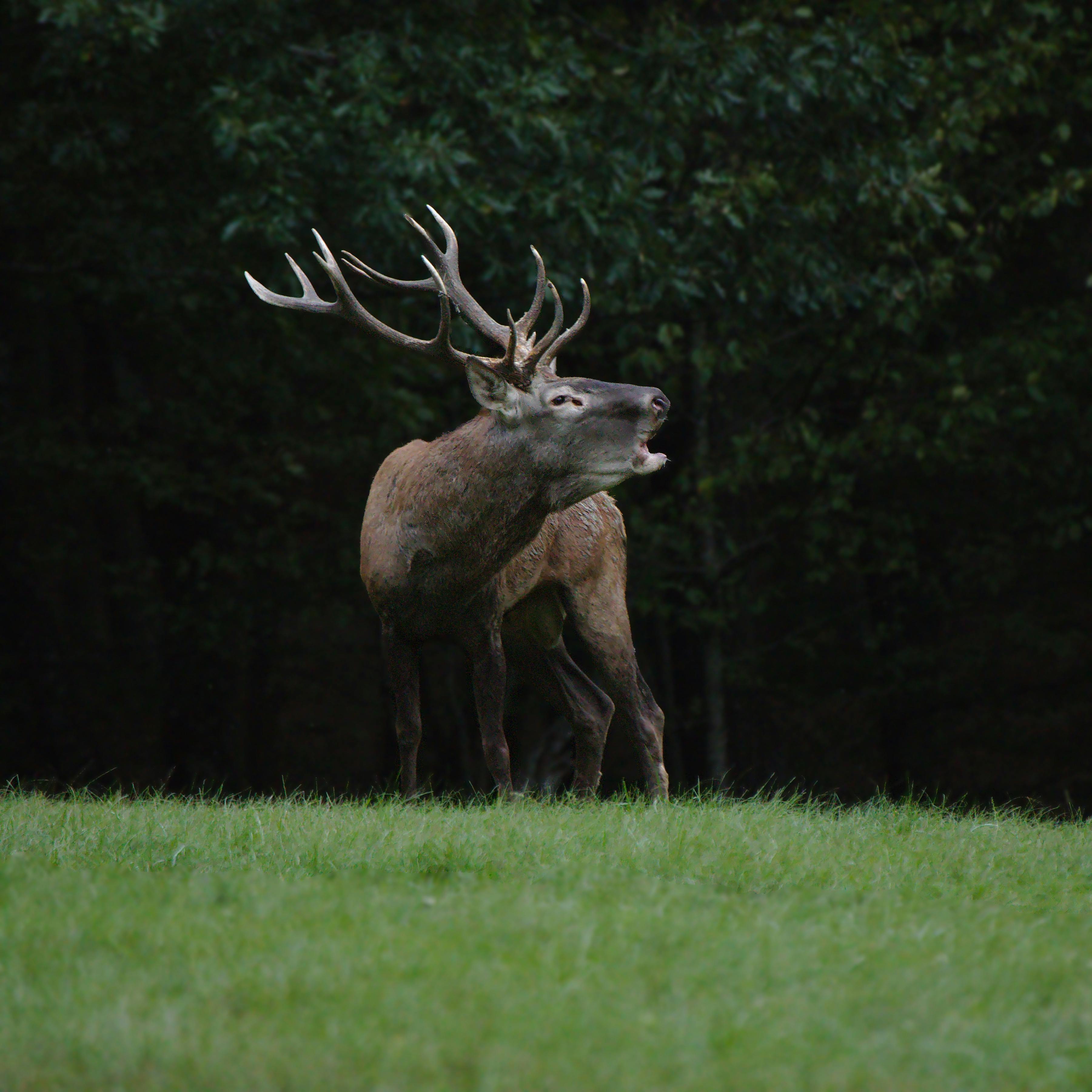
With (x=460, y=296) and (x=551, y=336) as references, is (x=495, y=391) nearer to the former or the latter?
(x=551, y=336)

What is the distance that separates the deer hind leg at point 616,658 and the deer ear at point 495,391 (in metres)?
1.46

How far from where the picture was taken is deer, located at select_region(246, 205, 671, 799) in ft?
24.3

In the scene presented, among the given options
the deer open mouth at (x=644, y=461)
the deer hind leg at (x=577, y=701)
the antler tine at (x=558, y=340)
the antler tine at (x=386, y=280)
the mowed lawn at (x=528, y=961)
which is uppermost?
the antler tine at (x=386, y=280)

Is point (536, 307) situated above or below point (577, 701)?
above

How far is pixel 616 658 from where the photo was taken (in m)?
8.66

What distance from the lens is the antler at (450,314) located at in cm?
745

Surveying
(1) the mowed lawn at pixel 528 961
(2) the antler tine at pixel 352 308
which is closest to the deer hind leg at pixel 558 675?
(2) the antler tine at pixel 352 308

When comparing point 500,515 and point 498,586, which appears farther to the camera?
point 498,586

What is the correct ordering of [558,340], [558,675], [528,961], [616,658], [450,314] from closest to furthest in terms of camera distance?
[528,961] < [558,340] < [450,314] < [616,658] < [558,675]

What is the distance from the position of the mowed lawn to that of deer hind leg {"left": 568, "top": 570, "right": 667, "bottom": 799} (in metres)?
2.36

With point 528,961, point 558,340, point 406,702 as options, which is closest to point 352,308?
point 558,340

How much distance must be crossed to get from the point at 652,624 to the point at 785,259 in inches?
178

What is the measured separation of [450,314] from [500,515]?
108 centimetres

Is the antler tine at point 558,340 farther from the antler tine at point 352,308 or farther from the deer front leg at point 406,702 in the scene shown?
the deer front leg at point 406,702
